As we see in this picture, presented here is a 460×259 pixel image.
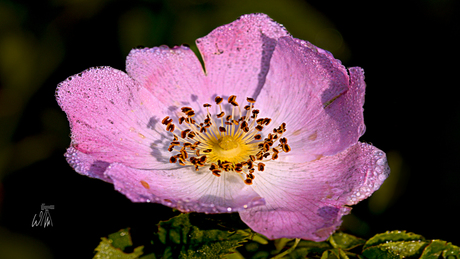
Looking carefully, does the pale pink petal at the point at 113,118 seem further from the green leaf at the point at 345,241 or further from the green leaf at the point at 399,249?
the green leaf at the point at 399,249

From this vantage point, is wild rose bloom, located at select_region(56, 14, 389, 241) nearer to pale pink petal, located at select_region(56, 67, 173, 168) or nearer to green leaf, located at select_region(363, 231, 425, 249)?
pale pink petal, located at select_region(56, 67, 173, 168)

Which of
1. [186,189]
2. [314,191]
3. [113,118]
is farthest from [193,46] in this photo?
[314,191]

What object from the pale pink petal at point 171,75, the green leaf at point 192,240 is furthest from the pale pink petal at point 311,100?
the green leaf at point 192,240

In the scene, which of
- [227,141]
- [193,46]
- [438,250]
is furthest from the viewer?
[193,46]

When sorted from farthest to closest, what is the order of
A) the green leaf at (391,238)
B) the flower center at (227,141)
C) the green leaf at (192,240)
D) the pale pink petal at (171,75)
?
the pale pink petal at (171,75) → the flower center at (227,141) → the green leaf at (391,238) → the green leaf at (192,240)

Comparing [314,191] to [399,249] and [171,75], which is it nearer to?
[399,249]

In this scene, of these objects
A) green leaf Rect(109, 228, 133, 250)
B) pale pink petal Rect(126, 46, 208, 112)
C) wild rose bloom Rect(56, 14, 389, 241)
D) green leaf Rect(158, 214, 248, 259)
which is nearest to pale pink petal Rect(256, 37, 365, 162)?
wild rose bloom Rect(56, 14, 389, 241)
